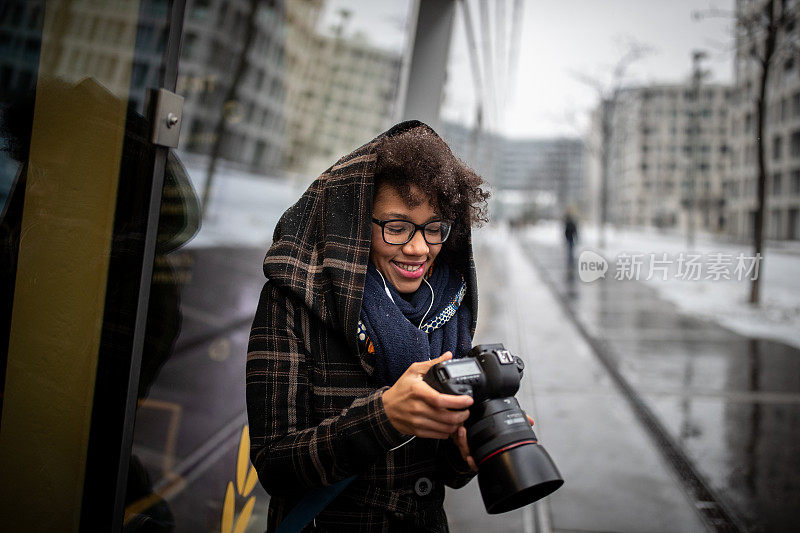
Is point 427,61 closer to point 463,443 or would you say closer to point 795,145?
point 795,145

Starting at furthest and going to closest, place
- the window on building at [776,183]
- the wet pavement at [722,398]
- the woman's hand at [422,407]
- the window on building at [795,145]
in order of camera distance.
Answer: the window on building at [776,183] < the wet pavement at [722,398] < the window on building at [795,145] < the woman's hand at [422,407]

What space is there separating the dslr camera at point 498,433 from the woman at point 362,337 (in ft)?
0.16

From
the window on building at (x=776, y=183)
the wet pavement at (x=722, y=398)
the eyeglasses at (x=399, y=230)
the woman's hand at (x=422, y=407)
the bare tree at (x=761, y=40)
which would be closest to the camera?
the woman's hand at (x=422, y=407)

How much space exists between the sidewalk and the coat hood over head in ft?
6.95

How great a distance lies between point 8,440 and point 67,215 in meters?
0.46

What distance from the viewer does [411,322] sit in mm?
1149

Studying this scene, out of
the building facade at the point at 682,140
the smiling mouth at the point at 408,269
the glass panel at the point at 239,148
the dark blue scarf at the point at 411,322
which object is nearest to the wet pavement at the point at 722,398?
the building facade at the point at 682,140

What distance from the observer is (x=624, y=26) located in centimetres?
278

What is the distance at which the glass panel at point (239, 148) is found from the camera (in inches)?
118

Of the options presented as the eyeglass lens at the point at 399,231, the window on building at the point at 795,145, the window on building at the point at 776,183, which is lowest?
the eyeglass lens at the point at 399,231

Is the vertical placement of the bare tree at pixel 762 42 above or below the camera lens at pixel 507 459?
above

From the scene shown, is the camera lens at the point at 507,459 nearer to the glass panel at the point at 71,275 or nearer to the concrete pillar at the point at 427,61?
the glass panel at the point at 71,275

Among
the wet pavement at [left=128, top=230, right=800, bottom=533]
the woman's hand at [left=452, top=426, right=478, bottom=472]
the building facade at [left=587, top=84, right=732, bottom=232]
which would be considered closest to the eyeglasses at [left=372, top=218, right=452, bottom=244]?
the woman's hand at [left=452, top=426, right=478, bottom=472]

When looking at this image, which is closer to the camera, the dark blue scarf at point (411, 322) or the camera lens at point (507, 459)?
the camera lens at point (507, 459)
